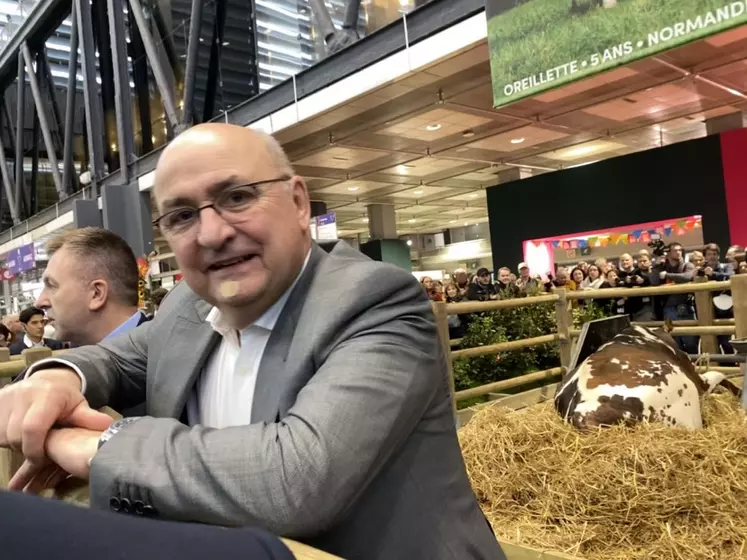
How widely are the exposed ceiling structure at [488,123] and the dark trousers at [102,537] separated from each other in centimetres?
751

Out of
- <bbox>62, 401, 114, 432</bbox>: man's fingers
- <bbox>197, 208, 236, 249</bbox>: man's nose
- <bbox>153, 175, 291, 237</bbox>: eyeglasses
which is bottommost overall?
<bbox>62, 401, 114, 432</bbox>: man's fingers

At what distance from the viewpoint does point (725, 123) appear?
1302 centimetres

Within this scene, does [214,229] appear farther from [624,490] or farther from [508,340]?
[508,340]

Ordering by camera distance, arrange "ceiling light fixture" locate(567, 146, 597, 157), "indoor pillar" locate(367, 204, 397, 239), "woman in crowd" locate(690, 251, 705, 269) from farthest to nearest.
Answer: "indoor pillar" locate(367, 204, 397, 239) < "ceiling light fixture" locate(567, 146, 597, 157) < "woman in crowd" locate(690, 251, 705, 269)

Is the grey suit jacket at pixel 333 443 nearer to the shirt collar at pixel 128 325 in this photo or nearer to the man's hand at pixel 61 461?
the man's hand at pixel 61 461

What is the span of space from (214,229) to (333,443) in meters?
0.43

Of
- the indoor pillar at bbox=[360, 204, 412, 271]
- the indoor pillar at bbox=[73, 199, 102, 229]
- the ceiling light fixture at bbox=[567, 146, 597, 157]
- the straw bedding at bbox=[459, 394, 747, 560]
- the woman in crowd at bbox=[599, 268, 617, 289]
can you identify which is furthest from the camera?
the indoor pillar at bbox=[360, 204, 412, 271]

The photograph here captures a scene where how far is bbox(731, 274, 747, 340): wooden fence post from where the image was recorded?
4004mm

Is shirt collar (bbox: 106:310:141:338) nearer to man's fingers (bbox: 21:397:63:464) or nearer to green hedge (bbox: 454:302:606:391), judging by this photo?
man's fingers (bbox: 21:397:63:464)

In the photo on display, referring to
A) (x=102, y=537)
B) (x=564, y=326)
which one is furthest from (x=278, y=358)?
(x=564, y=326)

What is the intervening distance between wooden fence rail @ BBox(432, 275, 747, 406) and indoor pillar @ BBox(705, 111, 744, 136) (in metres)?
9.16

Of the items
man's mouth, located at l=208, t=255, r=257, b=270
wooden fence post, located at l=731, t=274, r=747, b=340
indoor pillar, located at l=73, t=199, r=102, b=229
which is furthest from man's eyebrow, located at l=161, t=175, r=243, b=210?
indoor pillar, located at l=73, t=199, r=102, b=229

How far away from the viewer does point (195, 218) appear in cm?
105

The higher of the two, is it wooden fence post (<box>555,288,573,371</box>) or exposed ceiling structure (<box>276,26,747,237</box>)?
exposed ceiling structure (<box>276,26,747,237</box>)
